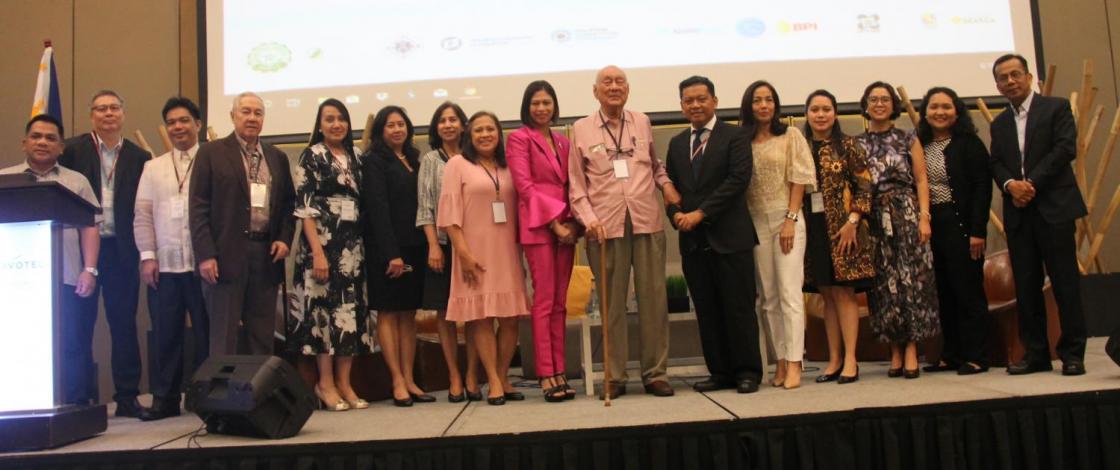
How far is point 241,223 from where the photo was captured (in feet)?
11.8

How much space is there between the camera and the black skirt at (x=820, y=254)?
3820 mm

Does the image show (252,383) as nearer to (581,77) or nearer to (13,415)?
(13,415)

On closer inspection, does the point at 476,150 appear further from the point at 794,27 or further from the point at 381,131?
the point at 794,27

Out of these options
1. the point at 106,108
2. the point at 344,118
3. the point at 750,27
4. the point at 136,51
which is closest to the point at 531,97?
the point at 344,118

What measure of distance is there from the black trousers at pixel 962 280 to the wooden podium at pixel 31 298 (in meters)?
3.53

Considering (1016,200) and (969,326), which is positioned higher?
(1016,200)

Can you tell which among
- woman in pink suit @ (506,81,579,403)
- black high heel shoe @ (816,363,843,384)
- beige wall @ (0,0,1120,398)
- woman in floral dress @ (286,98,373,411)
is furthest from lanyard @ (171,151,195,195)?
black high heel shoe @ (816,363,843,384)

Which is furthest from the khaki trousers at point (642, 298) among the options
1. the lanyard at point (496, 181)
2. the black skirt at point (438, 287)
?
the black skirt at point (438, 287)

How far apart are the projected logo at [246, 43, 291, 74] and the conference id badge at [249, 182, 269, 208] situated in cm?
255

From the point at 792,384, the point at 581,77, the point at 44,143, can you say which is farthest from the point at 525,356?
the point at 44,143

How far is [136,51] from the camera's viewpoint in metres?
6.30

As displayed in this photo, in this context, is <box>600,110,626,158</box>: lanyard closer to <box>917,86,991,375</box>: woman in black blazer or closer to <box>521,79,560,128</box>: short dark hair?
<box>521,79,560,128</box>: short dark hair

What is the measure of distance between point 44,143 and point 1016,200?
4.09 metres

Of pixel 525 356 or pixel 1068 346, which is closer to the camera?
pixel 1068 346
